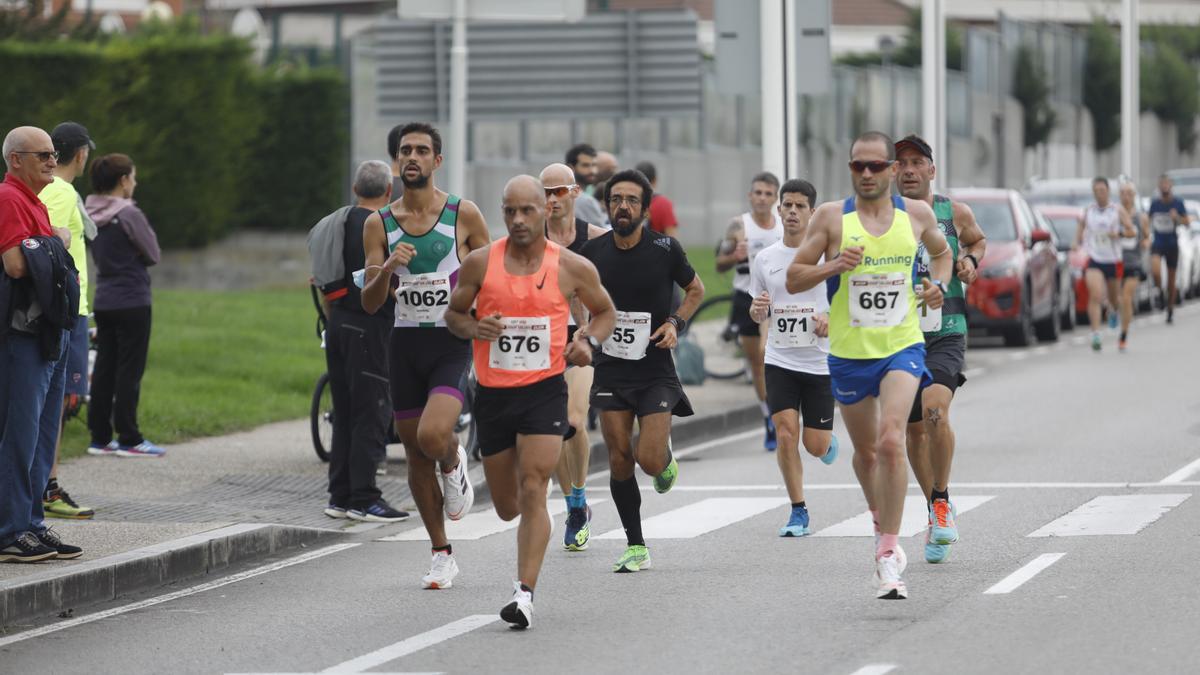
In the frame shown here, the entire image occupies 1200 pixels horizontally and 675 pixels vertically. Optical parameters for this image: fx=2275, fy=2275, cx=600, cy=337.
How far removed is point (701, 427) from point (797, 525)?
6.06 m

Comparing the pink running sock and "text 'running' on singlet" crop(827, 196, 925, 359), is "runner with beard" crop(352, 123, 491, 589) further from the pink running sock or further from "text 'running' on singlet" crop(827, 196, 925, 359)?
the pink running sock

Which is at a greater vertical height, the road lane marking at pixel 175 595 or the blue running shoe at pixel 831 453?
the blue running shoe at pixel 831 453

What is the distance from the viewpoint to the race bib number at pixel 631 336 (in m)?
10.9

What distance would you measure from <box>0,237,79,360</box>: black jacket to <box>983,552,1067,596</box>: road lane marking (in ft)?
14.8

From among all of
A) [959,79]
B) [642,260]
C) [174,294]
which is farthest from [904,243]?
[959,79]

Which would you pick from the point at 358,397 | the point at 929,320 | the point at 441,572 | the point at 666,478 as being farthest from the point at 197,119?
the point at 441,572

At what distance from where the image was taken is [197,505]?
13141 millimetres

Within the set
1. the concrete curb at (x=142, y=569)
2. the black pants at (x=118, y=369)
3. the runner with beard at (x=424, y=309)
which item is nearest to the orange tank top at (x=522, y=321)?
the runner with beard at (x=424, y=309)

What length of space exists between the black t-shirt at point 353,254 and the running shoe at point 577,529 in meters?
1.91

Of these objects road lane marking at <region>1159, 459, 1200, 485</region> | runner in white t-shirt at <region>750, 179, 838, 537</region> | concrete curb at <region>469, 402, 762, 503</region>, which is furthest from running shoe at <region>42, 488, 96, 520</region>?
road lane marking at <region>1159, 459, 1200, 485</region>

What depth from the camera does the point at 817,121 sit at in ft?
179

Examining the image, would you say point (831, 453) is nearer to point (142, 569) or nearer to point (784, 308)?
point (784, 308)

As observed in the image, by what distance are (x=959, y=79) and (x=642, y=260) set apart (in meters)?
47.8

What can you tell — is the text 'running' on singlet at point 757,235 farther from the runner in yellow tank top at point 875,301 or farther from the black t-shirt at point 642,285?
the runner in yellow tank top at point 875,301
